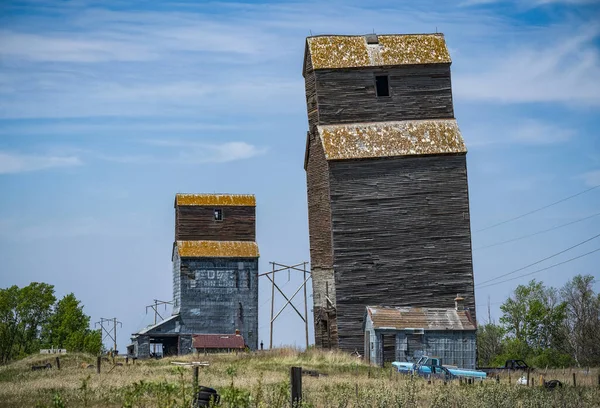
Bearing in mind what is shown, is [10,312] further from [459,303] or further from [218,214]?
[459,303]

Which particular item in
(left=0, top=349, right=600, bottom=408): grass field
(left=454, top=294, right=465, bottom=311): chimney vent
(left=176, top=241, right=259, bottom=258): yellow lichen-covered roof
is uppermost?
(left=176, top=241, right=259, bottom=258): yellow lichen-covered roof

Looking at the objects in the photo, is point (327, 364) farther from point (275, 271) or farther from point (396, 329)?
point (275, 271)

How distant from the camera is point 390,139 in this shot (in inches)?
2031

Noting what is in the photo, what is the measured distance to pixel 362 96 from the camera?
52719mm

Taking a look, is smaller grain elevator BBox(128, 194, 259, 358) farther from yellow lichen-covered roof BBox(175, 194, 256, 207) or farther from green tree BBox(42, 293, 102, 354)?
green tree BBox(42, 293, 102, 354)

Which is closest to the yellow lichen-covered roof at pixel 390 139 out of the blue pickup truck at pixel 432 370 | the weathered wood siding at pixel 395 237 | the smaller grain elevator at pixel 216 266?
the weathered wood siding at pixel 395 237

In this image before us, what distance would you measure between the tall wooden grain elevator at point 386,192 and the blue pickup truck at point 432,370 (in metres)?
5.28

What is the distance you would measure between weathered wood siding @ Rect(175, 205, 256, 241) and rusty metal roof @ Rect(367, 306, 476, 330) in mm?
19134

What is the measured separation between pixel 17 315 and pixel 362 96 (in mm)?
51288

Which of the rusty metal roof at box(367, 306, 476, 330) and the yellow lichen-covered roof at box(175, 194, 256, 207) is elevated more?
the yellow lichen-covered roof at box(175, 194, 256, 207)

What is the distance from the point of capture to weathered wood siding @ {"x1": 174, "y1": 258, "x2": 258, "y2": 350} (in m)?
65.9

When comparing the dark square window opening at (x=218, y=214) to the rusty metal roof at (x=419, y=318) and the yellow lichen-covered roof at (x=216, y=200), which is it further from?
the rusty metal roof at (x=419, y=318)

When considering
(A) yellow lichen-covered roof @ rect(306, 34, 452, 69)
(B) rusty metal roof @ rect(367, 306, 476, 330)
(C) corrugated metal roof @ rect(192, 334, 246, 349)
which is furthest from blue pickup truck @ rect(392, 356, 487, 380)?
(C) corrugated metal roof @ rect(192, 334, 246, 349)

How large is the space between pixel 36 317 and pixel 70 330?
5838 millimetres
